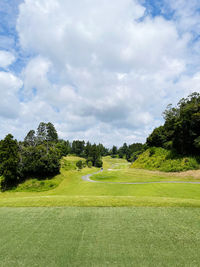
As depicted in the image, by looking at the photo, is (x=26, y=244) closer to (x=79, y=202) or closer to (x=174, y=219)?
(x=79, y=202)

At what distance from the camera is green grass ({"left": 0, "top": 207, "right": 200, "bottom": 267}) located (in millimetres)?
3550

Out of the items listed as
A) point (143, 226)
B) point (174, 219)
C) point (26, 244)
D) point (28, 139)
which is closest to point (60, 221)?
point (26, 244)

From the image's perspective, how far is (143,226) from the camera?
501cm

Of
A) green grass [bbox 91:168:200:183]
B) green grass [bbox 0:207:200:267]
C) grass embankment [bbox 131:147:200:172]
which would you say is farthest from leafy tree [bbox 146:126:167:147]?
green grass [bbox 0:207:200:267]

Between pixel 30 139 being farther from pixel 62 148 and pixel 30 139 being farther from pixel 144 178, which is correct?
pixel 144 178

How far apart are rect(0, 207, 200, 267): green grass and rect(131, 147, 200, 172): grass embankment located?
28314 millimetres

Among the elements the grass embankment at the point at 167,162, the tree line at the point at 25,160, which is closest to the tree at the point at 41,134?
the tree line at the point at 25,160

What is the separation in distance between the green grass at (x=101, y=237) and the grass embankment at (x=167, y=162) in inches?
1115

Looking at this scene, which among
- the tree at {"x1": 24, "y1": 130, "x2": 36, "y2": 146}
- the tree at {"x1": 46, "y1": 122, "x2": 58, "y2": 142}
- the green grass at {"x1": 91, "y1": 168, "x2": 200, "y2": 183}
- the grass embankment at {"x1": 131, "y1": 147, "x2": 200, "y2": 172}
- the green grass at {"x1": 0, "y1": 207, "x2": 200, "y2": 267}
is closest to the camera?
the green grass at {"x1": 0, "y1": 207, "x2": 200, "y2": 267}

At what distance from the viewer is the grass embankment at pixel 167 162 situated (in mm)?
30078

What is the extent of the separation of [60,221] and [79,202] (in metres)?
1.94

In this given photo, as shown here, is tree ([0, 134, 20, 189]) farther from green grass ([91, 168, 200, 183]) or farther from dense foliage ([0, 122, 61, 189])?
green grass ([91, 168, 200, 183])

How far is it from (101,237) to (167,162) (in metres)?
36.0

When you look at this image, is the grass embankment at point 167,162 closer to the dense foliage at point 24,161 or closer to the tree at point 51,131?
the dense foliage at point 24,161
